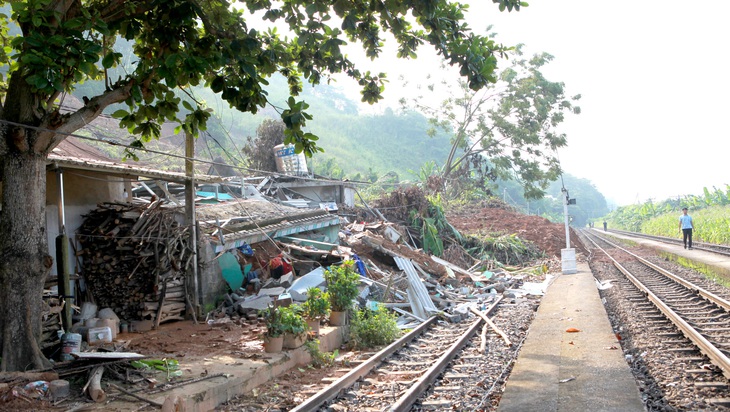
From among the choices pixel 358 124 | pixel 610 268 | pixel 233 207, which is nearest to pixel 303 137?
pixel 233 207

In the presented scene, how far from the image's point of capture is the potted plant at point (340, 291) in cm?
1095

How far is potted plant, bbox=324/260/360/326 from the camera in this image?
10.9m

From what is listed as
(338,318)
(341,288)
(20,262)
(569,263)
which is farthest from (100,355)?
(569,263)

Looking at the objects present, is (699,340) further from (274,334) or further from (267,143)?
(267,143)

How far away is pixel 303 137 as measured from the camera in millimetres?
7805

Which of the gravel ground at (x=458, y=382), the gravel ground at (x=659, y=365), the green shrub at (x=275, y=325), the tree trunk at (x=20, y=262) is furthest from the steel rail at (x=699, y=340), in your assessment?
the tree trunk at (x=20, y=262)

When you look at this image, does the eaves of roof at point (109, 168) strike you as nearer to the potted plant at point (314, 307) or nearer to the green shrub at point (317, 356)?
the potted plant at point (314, 307)

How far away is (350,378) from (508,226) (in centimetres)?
2627

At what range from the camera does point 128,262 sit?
1123 cm

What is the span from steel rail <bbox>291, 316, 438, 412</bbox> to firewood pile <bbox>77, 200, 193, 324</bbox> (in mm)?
4845

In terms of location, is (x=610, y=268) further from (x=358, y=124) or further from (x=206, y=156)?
(x=358, y=124)

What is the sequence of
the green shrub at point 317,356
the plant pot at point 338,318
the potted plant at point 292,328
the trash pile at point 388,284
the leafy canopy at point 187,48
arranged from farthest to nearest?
the trash pile at point 388,284, the plant pot at point 338,318, the green shrub at point 317,356, the potted plant at point 292,328, the leafy canopy at point 187,48

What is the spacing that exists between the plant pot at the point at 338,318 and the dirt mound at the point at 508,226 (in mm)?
18293

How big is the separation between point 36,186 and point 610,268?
23.0 metres
